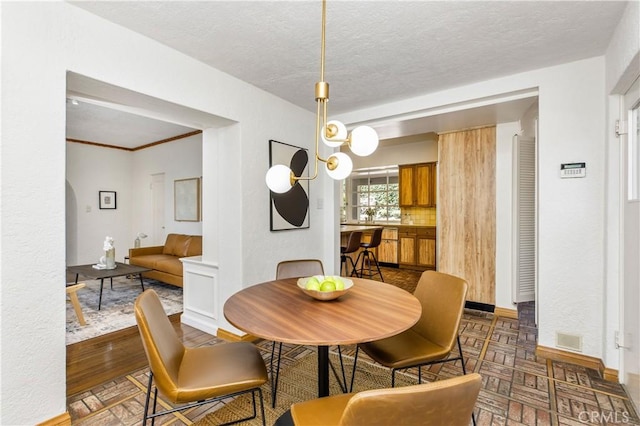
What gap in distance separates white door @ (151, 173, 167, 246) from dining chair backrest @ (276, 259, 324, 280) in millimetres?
5017

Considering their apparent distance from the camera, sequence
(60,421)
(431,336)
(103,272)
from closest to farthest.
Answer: (60,421), (431,336), (103,272)

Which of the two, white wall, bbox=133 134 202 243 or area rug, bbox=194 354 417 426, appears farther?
white wall, bbox=133 134 202 243

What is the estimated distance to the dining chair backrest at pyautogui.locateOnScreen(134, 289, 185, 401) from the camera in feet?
4.19

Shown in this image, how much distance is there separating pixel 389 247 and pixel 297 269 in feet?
14.4

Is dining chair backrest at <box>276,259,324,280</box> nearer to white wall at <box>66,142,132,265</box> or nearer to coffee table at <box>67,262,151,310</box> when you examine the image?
coffee table at <box>67,262,151,310</box>

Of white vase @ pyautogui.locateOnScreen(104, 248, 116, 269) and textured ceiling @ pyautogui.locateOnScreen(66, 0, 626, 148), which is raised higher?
textured ceiling @ pyautogui.locateOnScreen(66, 0, 626, 148)

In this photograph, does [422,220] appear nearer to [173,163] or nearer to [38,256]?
[173,163]

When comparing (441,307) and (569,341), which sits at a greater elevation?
(441,307)

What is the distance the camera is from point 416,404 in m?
0.80

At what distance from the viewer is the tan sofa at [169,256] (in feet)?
15.3

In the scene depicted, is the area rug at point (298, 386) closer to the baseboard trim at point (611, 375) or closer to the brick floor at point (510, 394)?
the brick floor at point (510, 394)

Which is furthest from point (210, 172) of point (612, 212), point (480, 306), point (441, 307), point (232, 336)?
point (480, 306)

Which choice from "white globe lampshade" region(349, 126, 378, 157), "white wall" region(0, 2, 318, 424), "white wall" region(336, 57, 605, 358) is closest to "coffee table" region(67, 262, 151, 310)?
"white wall" region(0, 2, 318, 424)

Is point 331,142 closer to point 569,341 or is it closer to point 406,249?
point 569,341
